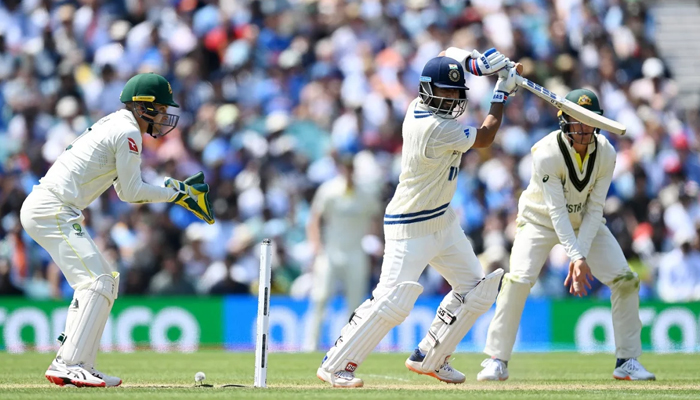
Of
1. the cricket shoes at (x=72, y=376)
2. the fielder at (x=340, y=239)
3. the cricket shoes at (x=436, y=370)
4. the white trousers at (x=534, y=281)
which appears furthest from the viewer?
the fielder at (x=340, y=239)

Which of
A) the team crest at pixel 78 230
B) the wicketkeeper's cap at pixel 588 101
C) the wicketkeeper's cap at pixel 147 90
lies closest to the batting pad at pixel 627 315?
the wicketkeeper's cap at pixel 588 101

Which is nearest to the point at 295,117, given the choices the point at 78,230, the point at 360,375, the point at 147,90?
the point at 360,375

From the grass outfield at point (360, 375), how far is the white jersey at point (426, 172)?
1251 mm

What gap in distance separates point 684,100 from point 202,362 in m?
12.3

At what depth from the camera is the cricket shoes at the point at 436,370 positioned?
8.73m

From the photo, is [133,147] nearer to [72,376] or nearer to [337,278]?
[72,376]

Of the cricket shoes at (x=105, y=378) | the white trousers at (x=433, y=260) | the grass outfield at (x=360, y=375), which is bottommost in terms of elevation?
the grass outfield at (x=360, y=375)

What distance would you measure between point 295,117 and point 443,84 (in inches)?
404

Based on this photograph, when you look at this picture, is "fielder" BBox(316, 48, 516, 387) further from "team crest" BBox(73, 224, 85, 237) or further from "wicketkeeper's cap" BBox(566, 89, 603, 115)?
"team crest" BBox(73, 224, 85, 237)

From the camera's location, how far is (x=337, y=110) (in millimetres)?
18312

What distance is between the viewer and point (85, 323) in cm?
803

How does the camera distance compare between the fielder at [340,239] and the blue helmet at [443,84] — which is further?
the fielder at [340,239]

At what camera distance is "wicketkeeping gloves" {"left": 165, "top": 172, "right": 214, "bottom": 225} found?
27.3 ft

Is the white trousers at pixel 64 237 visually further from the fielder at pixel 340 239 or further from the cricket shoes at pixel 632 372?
the fielder at pixel 340 239
